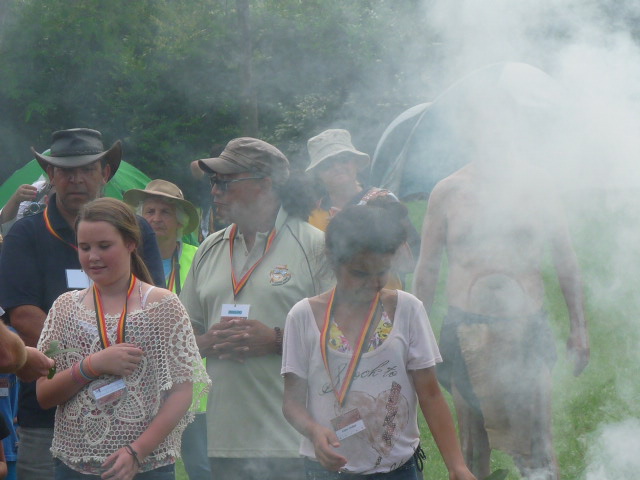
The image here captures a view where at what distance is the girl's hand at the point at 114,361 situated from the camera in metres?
3.43

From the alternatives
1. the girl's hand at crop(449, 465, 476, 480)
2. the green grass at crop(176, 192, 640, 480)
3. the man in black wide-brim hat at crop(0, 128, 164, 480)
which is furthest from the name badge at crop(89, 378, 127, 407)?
the green grass at crop(176, 192, 640, 480)

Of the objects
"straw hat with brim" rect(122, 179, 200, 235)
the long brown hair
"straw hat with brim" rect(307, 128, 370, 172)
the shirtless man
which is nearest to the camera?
the long brown hair

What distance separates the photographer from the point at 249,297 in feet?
14.2

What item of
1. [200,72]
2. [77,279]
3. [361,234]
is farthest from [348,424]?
[200,72]

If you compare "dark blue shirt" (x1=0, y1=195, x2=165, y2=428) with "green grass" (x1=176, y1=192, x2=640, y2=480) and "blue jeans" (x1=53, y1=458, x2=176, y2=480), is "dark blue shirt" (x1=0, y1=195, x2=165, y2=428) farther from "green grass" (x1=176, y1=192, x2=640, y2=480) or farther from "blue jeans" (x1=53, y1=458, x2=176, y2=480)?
"green grass" (x1=176, y1=192, x2=640, y2=480)

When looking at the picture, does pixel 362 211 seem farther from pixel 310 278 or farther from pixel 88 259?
pixel 88 259

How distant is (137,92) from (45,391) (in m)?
10.7

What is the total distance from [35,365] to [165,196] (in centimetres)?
263

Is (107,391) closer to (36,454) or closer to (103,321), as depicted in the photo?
(103,321)

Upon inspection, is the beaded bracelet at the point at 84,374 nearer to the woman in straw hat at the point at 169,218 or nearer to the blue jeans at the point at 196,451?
the blue jeans at the point at 196,451

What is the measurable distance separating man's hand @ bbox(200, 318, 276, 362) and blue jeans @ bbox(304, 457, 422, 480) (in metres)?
0.81

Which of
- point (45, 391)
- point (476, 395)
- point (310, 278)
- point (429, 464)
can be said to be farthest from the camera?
point (429, 464)

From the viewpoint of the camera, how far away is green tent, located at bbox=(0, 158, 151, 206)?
9439mm

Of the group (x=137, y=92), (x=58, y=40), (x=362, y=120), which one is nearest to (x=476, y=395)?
(x=362, y=120)
